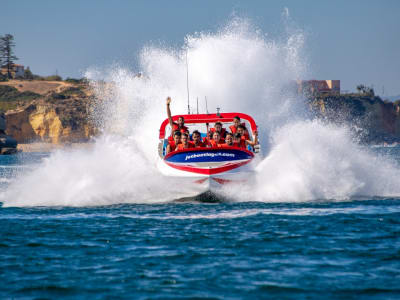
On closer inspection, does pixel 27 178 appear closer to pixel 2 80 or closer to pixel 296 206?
pixel 296 206

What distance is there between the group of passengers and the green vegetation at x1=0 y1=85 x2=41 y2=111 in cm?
8539

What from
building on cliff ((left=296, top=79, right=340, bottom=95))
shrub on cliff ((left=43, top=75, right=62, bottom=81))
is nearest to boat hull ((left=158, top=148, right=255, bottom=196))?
building on cliff ((left=296, top=79, right=340, bottom=95))

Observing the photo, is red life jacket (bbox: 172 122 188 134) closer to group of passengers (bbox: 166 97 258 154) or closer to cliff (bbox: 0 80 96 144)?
group of passengers (bbox: 166 97 258 154)

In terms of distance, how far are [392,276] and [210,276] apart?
228cm

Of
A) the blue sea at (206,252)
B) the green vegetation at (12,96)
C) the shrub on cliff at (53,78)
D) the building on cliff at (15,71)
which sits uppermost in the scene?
the building on cliff at (15,71)

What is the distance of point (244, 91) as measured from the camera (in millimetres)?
25281

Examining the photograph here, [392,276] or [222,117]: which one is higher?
[222,117]

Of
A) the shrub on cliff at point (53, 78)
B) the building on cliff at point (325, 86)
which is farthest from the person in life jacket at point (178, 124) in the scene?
the shrub on cliff at point (53, 78)

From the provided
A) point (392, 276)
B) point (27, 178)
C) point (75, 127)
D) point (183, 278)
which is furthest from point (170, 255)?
point (75, 127)

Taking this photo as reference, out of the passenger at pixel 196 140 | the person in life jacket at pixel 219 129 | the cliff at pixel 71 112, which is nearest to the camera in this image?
the passenger at pixel 196 140

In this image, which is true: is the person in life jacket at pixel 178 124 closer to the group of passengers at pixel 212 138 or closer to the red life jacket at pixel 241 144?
the group of passengers at pixel 212 138

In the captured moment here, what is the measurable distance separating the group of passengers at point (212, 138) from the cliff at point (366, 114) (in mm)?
83271

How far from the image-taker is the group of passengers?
15.8 m

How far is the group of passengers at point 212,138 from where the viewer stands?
621 inches
